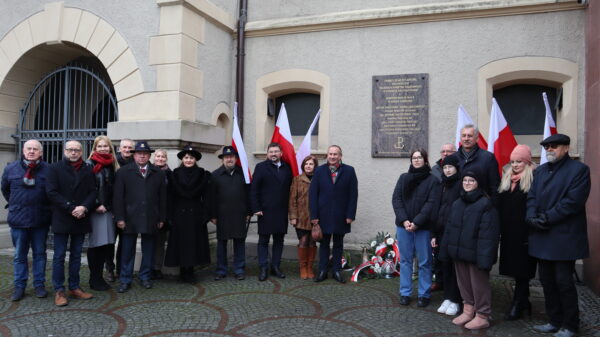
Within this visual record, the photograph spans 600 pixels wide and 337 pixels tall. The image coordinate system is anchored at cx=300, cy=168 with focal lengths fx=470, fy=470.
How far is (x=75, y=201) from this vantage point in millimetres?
4922

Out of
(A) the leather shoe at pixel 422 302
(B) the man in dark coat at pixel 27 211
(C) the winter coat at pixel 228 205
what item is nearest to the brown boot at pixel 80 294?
(B) the man in dark coat at pixel 27 211

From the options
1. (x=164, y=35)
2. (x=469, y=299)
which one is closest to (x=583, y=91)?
(x=469, y=299)

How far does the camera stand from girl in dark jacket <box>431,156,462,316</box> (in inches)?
182

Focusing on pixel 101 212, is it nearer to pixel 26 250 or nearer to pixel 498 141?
pixel 26 250

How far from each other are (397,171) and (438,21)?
7.55 feet

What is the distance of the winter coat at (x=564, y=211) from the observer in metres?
3.96

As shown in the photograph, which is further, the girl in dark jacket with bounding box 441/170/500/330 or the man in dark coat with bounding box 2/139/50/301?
the man in dark coat with bounding box 2/139/50/301

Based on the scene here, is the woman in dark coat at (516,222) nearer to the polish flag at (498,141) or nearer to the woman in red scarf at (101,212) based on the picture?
the polish flag at (498,141)

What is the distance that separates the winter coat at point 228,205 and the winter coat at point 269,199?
6.6 inches

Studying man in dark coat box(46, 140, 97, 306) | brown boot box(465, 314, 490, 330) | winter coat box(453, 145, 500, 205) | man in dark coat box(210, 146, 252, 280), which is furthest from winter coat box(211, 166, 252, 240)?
brown boot box(465, 314, 490, 330)

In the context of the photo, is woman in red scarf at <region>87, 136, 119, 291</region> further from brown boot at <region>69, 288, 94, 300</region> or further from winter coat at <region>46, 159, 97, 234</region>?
brown boot at <region>69, 288, 94, 300</region>

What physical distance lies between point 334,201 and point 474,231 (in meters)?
1.96

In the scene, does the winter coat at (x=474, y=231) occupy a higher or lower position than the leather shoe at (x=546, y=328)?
higher

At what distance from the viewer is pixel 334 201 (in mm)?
5793
